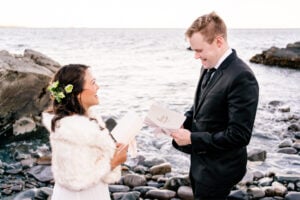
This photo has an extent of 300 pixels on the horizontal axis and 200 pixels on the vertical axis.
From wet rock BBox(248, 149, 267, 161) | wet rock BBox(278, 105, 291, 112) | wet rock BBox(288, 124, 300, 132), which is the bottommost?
wet rock BBox(278, 105, 291, 112)

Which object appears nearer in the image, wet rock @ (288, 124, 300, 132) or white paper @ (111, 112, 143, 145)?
white paper @ (111, 112, 143, 145)

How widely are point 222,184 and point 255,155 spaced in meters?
5.91

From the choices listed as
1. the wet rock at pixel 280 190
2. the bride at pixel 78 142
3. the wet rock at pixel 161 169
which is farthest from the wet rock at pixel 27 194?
the wet rock at pixel 280 190

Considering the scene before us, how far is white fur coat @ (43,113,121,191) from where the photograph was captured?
291 centimetres

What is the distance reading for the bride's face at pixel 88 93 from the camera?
315cm

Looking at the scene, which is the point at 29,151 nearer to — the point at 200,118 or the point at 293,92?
the point at 200,118

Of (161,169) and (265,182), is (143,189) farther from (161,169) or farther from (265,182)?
(265,182)

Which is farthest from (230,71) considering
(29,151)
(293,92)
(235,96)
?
(293,92)

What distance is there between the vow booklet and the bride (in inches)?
13.8

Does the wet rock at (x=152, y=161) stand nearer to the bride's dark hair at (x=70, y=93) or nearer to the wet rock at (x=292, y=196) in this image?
the wet rock at (x=292, y=196)

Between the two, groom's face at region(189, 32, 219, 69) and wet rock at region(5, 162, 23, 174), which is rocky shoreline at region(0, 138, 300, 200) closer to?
wet rock at region(5, 162, 23, 174)

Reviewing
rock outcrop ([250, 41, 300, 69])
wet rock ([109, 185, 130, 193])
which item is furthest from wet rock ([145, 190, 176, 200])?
rock outcrop ([250, 41, 300, 69])

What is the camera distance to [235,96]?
2930 millimetres

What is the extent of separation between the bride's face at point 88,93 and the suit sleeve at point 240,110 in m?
1.03
